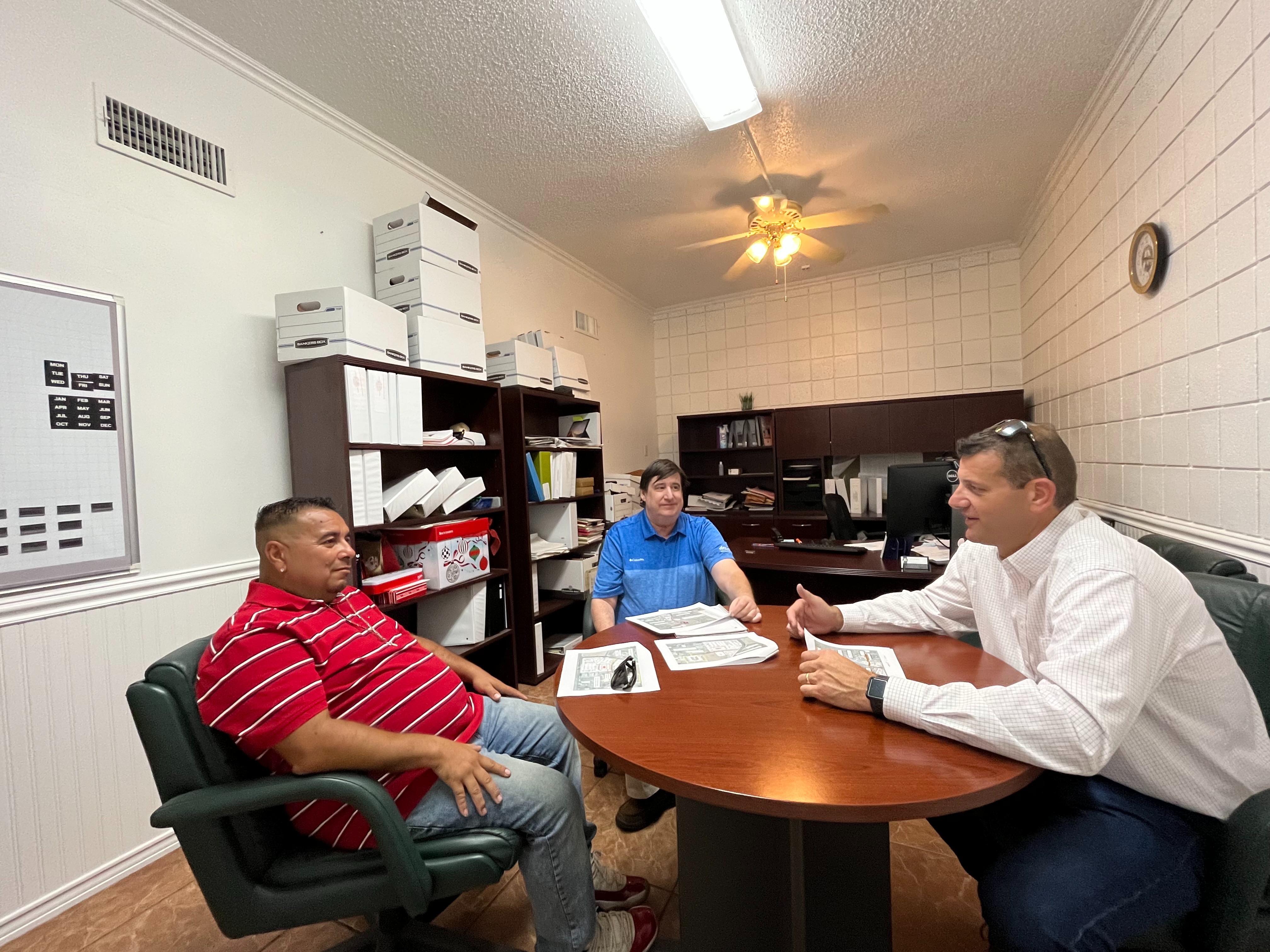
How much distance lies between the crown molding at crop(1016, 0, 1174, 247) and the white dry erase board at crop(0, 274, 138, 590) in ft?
12.8

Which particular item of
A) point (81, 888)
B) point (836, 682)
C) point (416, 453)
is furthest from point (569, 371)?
point (81, 888)

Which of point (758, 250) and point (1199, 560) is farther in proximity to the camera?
point (758, 250)

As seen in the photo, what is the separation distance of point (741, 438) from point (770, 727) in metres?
4.38

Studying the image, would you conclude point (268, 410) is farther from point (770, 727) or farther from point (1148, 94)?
point (1148, 94)

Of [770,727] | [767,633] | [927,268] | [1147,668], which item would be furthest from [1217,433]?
[927,268]

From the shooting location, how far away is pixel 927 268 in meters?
4.71

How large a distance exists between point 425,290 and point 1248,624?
9.72 ft

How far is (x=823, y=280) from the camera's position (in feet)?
16.6

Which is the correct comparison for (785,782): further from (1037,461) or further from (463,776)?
(1037,461)

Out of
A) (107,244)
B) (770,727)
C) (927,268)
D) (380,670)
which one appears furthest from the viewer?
(927,268)

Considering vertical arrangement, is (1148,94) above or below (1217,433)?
above

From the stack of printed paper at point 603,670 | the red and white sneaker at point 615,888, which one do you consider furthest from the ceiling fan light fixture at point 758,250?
the red and white sneaker at point 615,888

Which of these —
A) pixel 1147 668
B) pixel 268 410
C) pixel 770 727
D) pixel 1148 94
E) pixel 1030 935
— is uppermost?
pixel 1148 94

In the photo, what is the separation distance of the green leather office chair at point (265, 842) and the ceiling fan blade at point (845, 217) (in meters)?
3.11
